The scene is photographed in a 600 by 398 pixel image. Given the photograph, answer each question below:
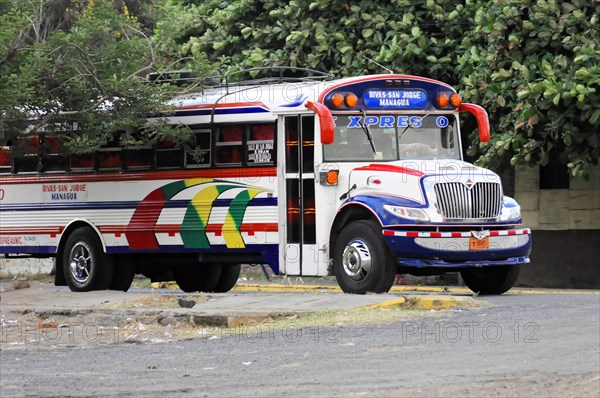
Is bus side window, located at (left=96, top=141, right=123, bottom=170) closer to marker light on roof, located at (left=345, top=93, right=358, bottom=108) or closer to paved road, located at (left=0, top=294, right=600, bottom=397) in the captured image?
marker light on roof, located at (left=345, top=93, right=358, bottom=108)

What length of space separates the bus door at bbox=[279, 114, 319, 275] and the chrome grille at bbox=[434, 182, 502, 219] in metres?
1.85

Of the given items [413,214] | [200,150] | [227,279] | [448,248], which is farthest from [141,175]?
[448,248]

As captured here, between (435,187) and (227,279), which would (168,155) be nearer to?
(227,279)

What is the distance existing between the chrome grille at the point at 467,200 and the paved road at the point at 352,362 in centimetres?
222

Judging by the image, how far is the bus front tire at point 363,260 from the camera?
698 inches

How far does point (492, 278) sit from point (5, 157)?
26.2 ft

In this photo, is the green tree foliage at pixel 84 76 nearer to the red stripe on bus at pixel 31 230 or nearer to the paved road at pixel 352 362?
the red stripe on bus at pixel 31 230

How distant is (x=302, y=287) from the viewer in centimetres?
2555

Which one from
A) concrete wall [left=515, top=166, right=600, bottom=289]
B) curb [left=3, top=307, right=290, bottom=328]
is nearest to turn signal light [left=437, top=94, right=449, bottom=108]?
curb [left=3, top=307, right=290, bottom=328]

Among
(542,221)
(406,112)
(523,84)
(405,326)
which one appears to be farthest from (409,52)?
(405,326)

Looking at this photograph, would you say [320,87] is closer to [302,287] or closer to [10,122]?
[10,122]

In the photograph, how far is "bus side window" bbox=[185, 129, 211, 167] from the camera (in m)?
19.9

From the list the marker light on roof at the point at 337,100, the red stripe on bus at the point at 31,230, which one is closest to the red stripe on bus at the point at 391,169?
the marker light on roof at the point at 337,100

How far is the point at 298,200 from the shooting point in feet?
61.8
